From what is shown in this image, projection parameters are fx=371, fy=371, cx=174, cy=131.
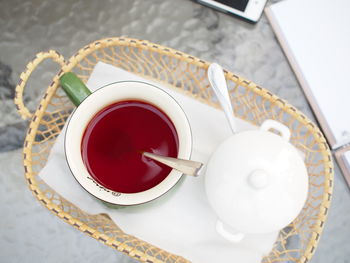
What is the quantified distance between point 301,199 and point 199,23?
343 mm

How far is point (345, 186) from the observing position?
0.55 m

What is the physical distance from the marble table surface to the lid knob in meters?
0.28

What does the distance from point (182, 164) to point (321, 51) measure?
0.33m

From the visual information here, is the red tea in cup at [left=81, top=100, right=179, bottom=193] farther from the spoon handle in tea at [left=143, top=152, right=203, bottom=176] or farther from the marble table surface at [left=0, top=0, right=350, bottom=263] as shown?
the marble table surface at [left=0, top=0, right=350, bottom=263]

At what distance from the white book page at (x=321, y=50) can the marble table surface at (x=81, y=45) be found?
0.02 m

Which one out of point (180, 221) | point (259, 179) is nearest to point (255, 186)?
point (259, 179)

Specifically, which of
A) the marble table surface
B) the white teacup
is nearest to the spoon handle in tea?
the white teacup

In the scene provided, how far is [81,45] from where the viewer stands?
59 cm

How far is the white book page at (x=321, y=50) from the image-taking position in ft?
1.73

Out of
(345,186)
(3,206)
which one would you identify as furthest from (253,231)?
(3,206)

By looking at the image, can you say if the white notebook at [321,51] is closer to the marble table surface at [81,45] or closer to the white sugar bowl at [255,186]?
the marble table surface at [81,45]

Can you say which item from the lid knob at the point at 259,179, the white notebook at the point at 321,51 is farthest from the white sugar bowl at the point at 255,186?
the white notebook at the point at 321,51

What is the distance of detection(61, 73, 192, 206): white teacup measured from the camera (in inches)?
12.8

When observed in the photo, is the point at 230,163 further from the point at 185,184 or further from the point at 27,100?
the point at 27,100
